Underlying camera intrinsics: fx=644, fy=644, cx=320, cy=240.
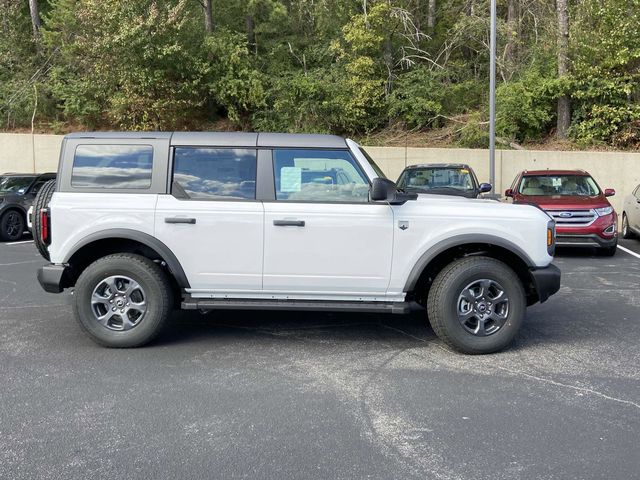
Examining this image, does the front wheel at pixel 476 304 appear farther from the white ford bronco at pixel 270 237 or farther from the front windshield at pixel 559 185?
the front windshield at pixel 559 185

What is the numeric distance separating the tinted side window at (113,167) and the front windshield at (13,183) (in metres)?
9.77

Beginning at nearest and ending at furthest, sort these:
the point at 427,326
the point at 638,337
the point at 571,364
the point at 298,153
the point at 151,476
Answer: the point at 151,476, the point at 571,364, the point at 298,153, the point at 638,337, the point at 427,326

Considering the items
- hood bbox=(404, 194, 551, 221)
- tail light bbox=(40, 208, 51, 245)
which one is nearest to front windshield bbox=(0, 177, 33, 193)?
tail light bbox=(40, 208, 51, 245)

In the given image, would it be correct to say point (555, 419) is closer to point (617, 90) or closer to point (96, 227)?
point (96, 227)

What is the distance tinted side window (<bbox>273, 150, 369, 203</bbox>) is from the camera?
5773 mm

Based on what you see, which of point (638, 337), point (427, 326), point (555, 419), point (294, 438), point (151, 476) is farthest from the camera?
point (427, 326)

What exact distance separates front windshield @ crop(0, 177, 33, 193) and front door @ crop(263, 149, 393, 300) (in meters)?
10.9

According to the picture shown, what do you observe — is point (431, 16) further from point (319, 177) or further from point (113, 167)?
point (113, 167)

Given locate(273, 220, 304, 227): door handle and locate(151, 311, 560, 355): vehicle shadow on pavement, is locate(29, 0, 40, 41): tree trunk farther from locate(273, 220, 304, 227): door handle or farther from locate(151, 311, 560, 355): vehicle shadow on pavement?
locate(273, 220, 304, 227): door handle

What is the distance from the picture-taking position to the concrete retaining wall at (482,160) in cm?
1812

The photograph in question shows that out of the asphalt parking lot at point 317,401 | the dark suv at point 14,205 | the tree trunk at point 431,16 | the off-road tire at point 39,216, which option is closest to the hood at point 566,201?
the asphalt parking lot at point 317,401

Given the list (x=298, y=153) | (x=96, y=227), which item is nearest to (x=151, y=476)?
(x=96, y=227)

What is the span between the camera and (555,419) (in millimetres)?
4316

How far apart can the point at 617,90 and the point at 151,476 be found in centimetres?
1958
